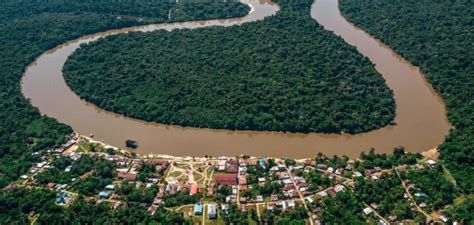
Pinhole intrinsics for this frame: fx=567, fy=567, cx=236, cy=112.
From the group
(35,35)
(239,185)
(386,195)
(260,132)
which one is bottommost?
(386,195)

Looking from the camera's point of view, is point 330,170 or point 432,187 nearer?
point 432,187

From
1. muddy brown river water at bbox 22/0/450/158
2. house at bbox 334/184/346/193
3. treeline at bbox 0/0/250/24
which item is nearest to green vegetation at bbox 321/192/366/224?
house at bbox 334/184/346/193

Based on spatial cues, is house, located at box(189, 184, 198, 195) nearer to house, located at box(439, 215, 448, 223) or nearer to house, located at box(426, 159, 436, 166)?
house, located at box(439, 215, 448, 223)

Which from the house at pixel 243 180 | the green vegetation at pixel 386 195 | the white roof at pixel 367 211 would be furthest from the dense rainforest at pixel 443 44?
the house at pixel 243 180

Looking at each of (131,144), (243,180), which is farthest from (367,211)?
(131,144)

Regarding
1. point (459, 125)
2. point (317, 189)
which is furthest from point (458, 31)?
point (317, 189)

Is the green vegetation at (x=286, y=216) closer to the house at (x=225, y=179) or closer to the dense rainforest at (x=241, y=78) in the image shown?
the house at (x=225, y=179)

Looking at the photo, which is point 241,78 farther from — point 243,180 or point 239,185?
point 239,185

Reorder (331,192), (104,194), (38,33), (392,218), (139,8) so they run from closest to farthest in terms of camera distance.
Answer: (392,218), (331,192), (104,194), (38,33), (139,8)
